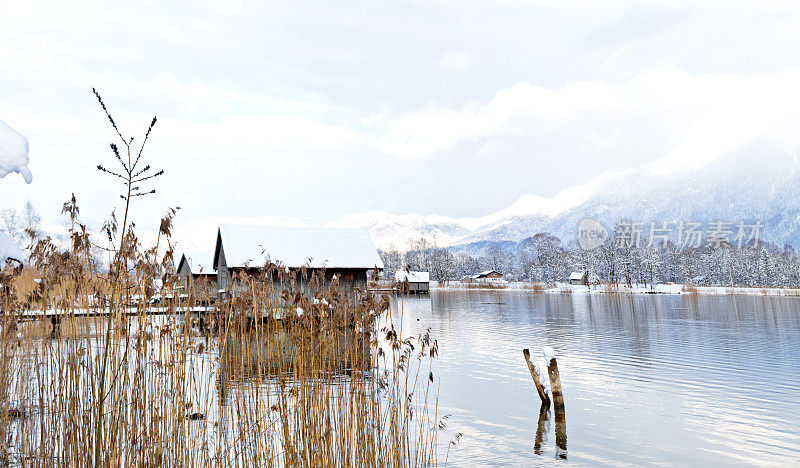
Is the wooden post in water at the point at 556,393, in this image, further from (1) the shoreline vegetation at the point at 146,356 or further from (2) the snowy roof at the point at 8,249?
(2) the snowy roof at the point at 8,249

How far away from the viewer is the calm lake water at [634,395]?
7853mm

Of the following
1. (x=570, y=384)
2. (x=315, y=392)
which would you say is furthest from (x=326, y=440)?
(x=570, y=384)

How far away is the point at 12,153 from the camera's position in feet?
6.57

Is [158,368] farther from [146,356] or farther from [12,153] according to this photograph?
[12,153]

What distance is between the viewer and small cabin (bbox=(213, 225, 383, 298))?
28688mm

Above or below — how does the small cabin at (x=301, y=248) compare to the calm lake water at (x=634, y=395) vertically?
above

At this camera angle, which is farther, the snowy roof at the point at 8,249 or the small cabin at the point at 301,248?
the small cabin at the point at 301,248

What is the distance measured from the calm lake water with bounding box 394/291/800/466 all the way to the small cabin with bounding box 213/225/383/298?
8286 mm

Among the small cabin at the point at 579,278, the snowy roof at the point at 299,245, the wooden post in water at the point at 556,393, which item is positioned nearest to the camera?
the wooden post in water at the point at 556,393

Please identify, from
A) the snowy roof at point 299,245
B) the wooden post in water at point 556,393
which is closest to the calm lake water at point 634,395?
the wooden post in water at point 556,393

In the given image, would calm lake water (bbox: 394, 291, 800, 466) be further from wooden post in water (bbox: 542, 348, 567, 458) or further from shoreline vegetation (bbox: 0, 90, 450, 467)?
shoreline vegetation (bbox: 0, 90, 450, 467)

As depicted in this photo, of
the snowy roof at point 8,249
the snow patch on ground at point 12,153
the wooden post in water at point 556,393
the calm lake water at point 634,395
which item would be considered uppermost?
the snow patch on ground at point 12,153

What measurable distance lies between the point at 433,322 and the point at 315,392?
23069 millimetres

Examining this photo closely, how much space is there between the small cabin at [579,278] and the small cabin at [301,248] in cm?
5465
